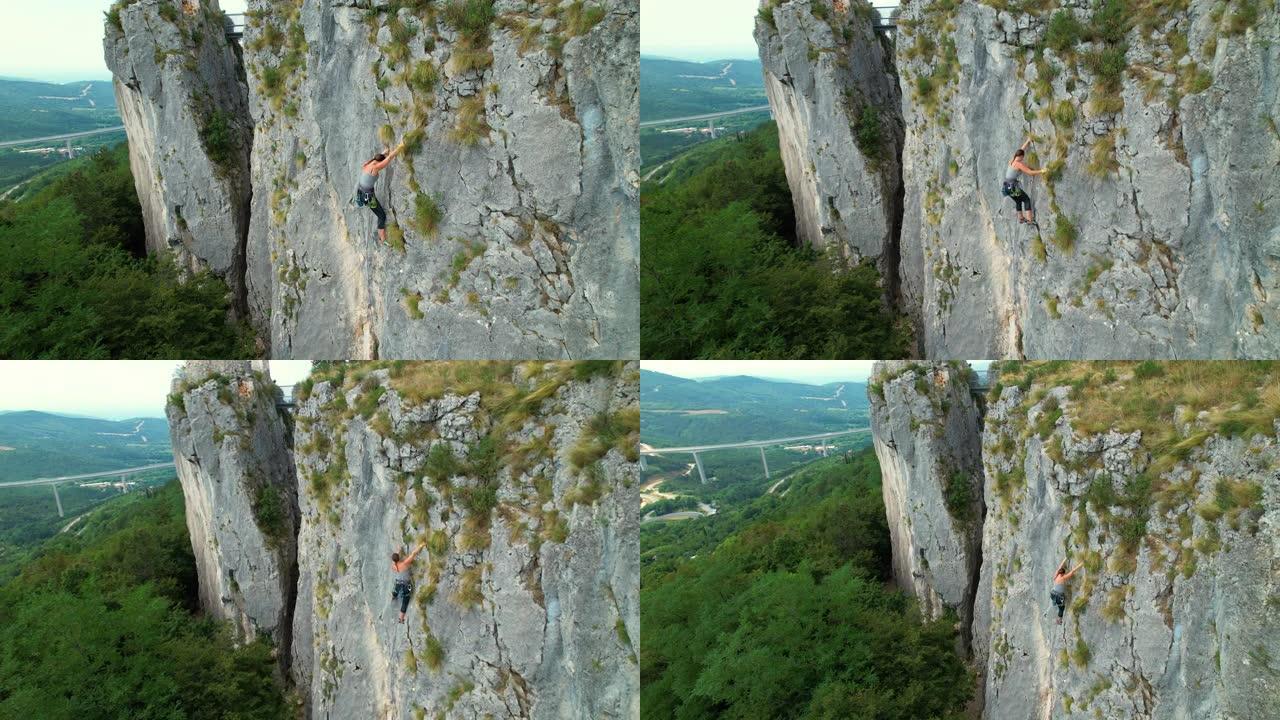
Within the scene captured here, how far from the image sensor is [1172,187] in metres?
11.8

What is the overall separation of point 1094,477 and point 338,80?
1107 centimetres

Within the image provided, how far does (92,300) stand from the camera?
16.5m

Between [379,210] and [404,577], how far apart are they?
4.67 meters

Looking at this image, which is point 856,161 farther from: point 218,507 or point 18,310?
point 18,310

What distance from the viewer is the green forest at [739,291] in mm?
16578

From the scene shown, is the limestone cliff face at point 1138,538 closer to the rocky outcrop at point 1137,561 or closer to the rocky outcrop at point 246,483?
the rocky outcrop at point 1137,561

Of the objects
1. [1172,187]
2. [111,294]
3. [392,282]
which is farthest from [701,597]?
[111,294]

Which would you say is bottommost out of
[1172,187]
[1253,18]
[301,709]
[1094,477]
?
[301,709]

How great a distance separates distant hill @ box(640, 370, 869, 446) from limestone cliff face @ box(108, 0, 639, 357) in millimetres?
2170

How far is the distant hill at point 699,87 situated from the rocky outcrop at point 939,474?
235 inches

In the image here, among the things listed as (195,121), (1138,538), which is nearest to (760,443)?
(1138,538)

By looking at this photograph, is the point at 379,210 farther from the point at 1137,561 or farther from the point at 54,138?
the point at 54,138

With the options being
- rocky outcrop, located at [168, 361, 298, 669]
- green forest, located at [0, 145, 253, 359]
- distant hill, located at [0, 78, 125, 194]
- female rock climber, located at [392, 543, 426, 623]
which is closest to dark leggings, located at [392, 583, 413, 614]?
female rock climber, located at [392, 543, 426, 623]

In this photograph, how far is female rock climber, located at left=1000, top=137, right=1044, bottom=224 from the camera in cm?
1360
